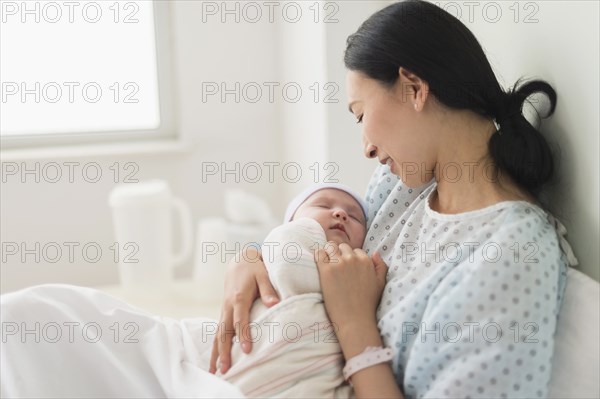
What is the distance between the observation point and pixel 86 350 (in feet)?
3.94

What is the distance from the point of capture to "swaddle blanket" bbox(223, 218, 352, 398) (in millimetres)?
1033

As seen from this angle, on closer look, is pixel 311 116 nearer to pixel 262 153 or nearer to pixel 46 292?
pixel 262 153

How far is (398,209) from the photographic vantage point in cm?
126

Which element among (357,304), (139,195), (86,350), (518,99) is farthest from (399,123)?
(139,195)

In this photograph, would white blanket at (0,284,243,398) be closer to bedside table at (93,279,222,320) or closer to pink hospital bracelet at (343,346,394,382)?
pink hospital bracelet at (343,346,394,382)

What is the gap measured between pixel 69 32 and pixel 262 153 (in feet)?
2.70

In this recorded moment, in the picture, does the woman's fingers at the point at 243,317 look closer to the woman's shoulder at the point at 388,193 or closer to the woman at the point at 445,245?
the woman at the point at 445,245

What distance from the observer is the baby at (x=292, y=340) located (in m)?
1.03

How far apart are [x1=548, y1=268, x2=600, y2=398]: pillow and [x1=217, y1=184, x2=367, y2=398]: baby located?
1.00 feet

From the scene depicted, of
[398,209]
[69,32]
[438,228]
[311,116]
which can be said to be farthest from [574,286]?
[69,32]

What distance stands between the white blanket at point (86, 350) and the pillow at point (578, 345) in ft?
1.77

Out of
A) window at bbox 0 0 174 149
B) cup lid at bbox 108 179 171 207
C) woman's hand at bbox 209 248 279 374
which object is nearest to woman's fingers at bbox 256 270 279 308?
woman's hand at bbox 209 248 279 374

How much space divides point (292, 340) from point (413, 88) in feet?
1.39

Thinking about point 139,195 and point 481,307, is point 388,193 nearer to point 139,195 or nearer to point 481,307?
point 481,307
